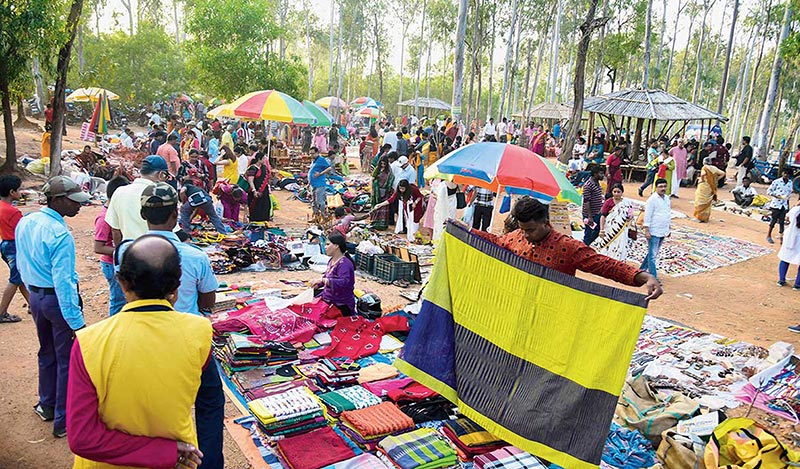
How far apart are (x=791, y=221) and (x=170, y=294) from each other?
33.3 feet

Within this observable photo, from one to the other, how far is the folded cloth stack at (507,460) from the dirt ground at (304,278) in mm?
1750

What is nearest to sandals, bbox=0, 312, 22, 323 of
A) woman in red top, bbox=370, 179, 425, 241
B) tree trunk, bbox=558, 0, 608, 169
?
woman in red top, bbox=370, 179, 425, 241

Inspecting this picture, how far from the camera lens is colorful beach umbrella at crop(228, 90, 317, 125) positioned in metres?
12.9

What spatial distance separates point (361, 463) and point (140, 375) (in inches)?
95.7

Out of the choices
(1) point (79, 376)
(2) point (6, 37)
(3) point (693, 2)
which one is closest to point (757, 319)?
(1) point (79, 376)

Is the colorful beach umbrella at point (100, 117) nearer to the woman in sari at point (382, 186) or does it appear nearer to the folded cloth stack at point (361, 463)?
the woman in sari at point (382, 186)

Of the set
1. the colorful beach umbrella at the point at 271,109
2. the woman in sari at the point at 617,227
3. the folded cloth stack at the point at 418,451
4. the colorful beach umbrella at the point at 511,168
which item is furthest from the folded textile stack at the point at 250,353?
the colorful beach umbrella at the point at 271,109

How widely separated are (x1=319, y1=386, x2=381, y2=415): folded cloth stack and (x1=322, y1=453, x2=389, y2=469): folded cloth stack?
0.70 meters

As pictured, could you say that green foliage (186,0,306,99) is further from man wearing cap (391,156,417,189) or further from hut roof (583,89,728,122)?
hut roof (583,89,728,122)

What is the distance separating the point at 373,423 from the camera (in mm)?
4520

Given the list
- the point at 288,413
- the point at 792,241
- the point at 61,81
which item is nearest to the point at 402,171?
the point at 792,241

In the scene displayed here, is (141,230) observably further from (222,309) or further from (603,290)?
(603,290)

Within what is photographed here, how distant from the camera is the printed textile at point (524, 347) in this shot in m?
3.82

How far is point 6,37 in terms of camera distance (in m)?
11.4
